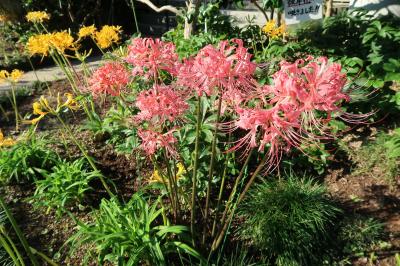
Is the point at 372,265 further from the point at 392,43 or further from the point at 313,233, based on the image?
the point at 392,43

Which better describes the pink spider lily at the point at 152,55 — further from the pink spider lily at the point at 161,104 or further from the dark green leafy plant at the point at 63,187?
the dark green leafy plant at the point at 63,187

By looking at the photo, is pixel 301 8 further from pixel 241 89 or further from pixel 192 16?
pixel 241 89

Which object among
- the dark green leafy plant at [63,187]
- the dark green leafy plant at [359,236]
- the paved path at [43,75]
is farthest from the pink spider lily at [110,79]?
the paved path at [43,75]

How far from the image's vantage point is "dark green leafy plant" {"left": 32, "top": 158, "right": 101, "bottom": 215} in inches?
102

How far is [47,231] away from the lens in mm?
2621

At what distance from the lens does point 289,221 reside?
235 centimetres

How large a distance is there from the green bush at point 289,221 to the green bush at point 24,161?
5.26ft

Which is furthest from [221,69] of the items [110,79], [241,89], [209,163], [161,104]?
[209,163]

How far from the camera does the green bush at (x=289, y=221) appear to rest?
230 cm

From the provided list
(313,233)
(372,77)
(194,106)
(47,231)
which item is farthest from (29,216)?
(372,77)

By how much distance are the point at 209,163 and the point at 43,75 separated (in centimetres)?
429

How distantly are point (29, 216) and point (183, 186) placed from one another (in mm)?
1222

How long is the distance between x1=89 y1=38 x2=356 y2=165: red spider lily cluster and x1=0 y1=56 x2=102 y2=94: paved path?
3771 mm

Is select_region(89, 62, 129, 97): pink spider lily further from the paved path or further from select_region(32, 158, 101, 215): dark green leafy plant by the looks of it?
the paved path
